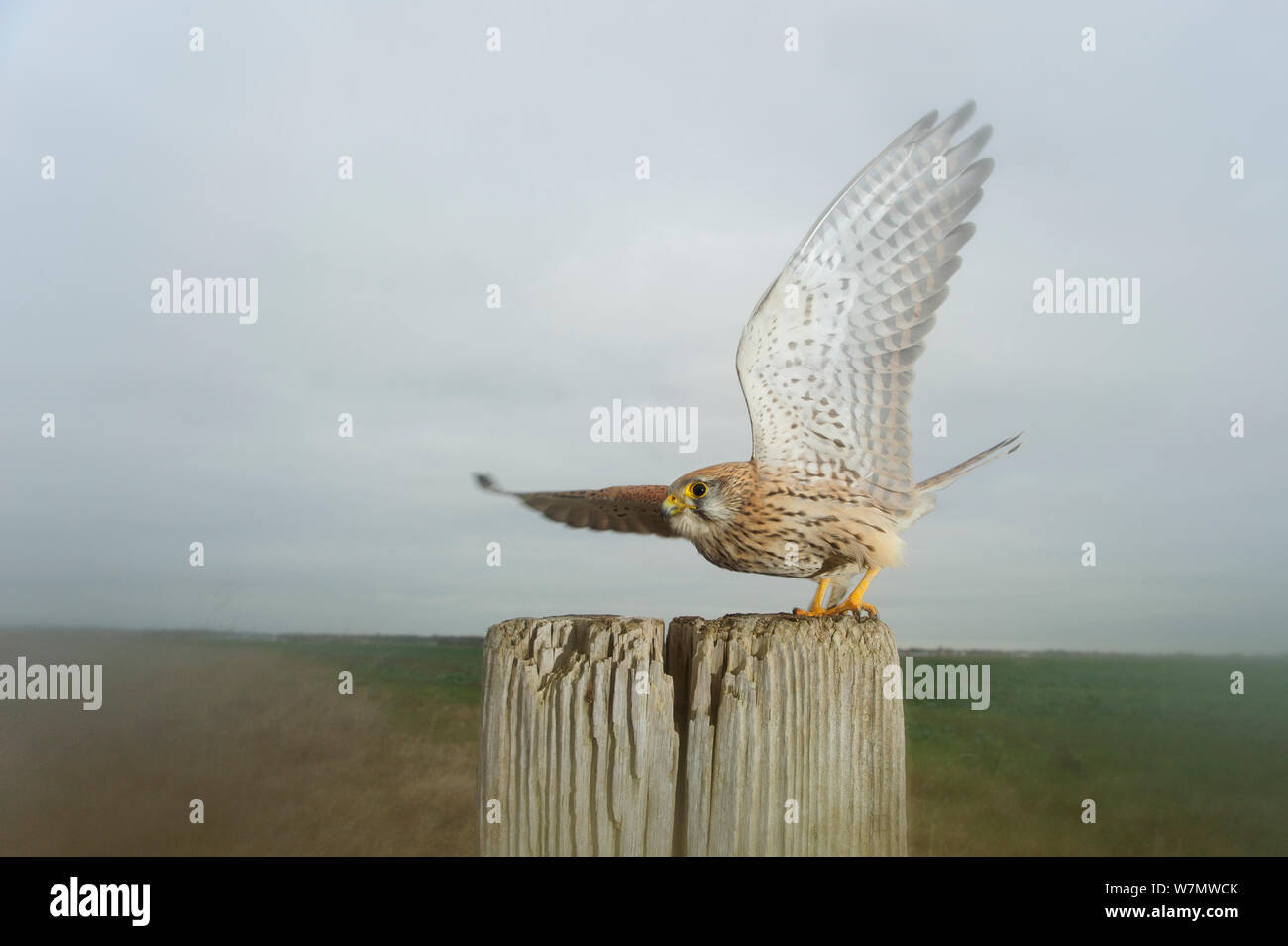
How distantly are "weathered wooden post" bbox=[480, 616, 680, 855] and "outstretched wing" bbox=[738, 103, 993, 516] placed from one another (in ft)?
5.29

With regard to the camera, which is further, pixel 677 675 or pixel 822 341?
pixel 822 341

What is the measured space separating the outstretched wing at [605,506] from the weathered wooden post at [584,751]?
1.62 metres

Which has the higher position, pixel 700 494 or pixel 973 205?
pixel 973 205

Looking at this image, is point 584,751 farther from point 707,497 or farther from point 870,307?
point 870,307

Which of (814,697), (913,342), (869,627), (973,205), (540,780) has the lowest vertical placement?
(540,780)

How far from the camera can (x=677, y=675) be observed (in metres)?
2.08

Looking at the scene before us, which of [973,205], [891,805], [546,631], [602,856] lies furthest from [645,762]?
[973,205]

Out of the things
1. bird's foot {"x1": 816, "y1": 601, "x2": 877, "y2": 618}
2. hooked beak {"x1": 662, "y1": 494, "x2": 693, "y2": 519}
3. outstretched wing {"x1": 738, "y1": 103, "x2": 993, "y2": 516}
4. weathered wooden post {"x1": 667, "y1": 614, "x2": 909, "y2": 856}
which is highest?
outstretched wing {"x1": 738, "y1": 103, "x2": 993, "y2": 516}

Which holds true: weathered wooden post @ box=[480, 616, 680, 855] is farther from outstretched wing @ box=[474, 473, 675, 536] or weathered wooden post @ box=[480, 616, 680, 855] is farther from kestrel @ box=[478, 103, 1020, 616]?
outstretched wing @ box=[474, 473, 675, 536]

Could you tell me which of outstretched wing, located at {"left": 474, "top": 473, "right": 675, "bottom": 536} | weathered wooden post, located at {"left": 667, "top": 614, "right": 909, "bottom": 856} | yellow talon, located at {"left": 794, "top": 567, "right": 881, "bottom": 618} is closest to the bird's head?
outstretched wing, located at {"left": 474, "top": 473, "right": 675, "bottom": 536}

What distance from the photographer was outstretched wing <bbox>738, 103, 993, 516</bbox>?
325 cm

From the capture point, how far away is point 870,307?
330cm

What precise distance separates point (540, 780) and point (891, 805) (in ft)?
2.48

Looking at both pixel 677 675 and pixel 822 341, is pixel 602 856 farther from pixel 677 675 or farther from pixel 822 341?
pixel 822 341
